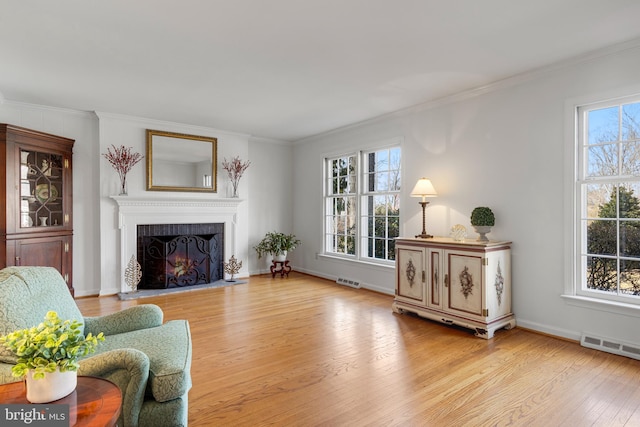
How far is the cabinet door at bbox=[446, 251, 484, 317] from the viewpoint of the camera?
351 cm

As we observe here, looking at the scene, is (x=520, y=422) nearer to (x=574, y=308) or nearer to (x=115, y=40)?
(x=574, y=308)

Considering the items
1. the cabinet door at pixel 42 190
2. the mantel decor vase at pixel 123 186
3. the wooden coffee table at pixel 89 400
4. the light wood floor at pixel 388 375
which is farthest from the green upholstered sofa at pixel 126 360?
the mantel decor vase at pixel 123 186

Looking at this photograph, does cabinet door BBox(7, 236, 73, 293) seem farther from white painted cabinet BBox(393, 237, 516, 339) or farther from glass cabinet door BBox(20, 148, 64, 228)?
white painted cabinet BBox(393, 237, 516, 339)

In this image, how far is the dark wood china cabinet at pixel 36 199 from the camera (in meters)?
4.03

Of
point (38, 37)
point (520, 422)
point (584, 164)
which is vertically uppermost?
point (38, 37)

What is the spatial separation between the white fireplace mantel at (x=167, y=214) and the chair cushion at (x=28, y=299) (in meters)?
3.27

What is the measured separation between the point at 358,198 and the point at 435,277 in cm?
210

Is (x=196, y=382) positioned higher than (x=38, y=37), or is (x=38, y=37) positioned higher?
(x=38, y=37)

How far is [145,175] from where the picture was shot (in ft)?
17.8

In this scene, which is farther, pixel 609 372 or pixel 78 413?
pixel 609 372

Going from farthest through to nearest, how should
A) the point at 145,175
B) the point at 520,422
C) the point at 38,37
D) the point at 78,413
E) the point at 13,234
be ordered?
1. the point at 145,175
2. the point at 13,234
3. the point at 38,37
4. the point at 520,422
5. the point at 78,413

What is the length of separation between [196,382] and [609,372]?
3002 millimetres

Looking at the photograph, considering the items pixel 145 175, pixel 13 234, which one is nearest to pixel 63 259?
pixel 13 234
